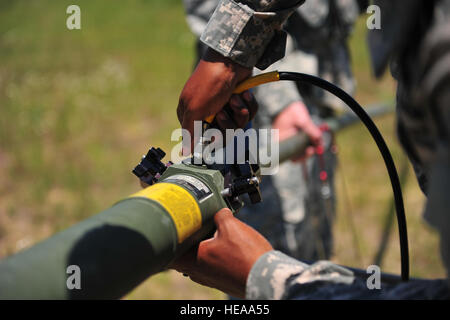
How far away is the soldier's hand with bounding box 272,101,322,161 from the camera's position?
250cm

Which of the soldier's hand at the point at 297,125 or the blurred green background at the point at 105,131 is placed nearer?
the soldier's hand at the point at 297,125

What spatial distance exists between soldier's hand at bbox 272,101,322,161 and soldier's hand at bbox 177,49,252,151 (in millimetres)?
1170

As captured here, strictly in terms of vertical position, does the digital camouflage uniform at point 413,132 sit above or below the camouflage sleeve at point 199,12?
below

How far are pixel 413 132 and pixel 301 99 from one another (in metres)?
1.93

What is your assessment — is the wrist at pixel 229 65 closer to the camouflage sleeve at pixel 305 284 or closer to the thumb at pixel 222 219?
the thumb at pixel 222 219

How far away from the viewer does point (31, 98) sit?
5.66 metres

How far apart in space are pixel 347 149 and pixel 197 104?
12.3ft

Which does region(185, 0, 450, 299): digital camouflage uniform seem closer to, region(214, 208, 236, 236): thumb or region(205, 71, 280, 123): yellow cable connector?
region(214, 208, 236, 236): thumb

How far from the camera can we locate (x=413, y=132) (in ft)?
2.81

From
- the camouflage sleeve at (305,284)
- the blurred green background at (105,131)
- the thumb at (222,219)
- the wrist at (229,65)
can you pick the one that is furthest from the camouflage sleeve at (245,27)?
the blurred green background at (105,131)

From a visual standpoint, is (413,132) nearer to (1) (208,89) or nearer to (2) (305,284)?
(2) (305,284)

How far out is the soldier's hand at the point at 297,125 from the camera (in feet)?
8.21

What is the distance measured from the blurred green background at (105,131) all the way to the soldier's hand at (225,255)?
1.90m

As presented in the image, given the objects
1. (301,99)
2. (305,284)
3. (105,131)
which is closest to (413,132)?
(305,284)
